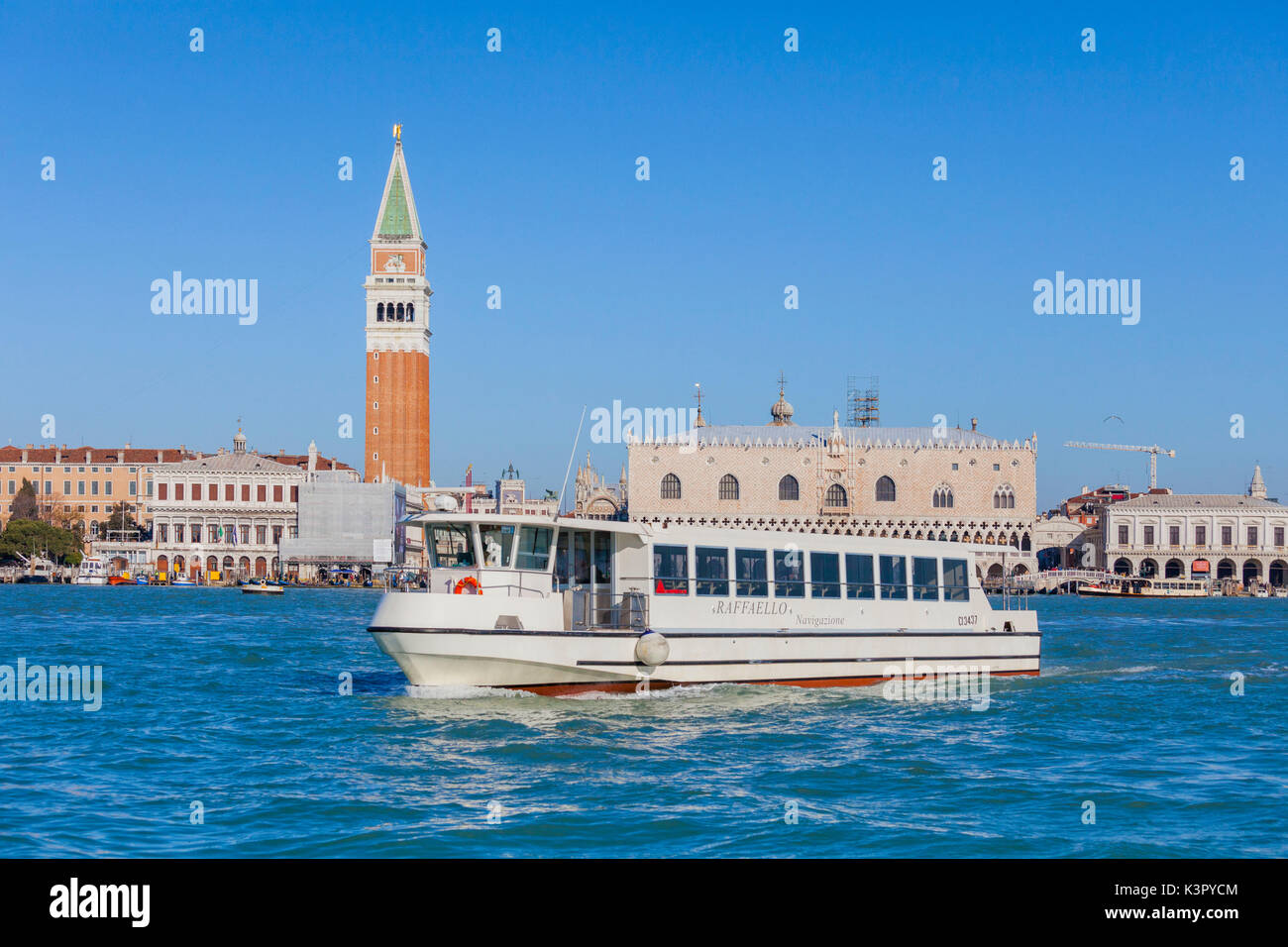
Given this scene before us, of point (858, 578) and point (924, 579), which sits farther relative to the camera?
point (924, 579)

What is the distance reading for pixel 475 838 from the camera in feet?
33.8

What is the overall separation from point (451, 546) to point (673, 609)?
3605 mm

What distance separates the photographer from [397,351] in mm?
105562

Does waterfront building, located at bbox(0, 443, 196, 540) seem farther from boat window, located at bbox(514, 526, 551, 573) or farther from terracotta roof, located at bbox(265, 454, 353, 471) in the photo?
boat window, located at bbox(514, 526, 551, 573)

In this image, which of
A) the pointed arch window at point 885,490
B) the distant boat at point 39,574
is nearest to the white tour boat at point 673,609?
the pointed arch window at point 885,490

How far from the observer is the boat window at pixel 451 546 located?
738 inches

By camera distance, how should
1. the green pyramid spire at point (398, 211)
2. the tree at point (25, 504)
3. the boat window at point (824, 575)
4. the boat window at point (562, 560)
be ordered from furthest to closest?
the green pyramid spire at point (398, 211) → the tree at point (25, 504) → the boat window at point (824, 575) → the boat window at point (562, 560)

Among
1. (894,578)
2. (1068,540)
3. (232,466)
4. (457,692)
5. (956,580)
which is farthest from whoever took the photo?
(232,466)

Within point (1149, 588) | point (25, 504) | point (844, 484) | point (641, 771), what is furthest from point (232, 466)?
point (641, 771)

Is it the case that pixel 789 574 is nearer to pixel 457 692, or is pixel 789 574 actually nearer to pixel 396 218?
pixel 457 692

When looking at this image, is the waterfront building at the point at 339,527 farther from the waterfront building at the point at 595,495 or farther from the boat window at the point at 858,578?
the boat window at the point at 858,578

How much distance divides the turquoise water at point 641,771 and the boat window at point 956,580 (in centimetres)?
217
